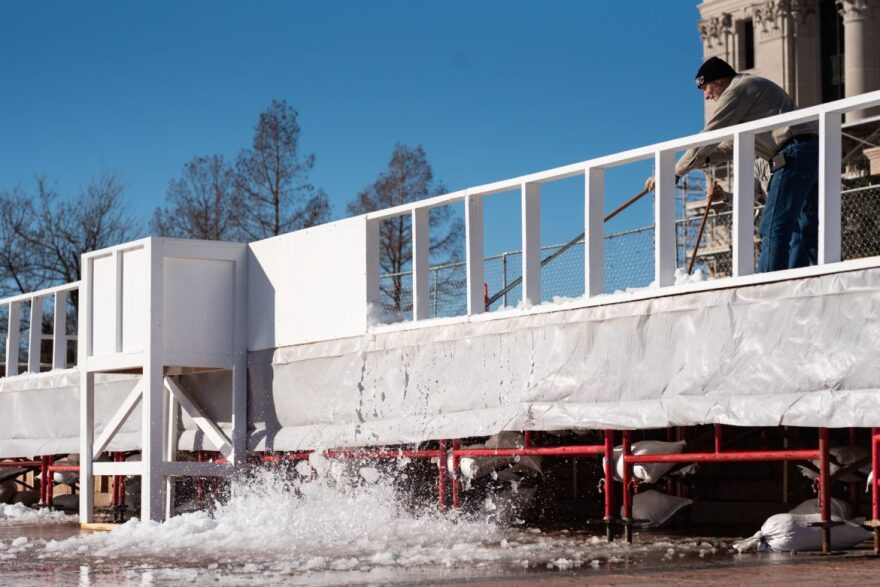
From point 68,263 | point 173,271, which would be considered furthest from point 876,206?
point 68,263

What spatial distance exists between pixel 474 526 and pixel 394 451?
3.40 feet

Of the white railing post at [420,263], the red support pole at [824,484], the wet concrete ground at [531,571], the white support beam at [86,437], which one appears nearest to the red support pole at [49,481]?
the white support beam at [86,437]

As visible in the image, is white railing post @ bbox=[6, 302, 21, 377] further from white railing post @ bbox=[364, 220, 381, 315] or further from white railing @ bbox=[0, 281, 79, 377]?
white railing post @ bbox=[364, 220, 381, 315]

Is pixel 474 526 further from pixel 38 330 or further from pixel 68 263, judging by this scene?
pixel 68 263

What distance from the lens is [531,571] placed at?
8.55 meters

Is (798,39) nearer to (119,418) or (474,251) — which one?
(119,418)

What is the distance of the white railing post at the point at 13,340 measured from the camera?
64.6 ft

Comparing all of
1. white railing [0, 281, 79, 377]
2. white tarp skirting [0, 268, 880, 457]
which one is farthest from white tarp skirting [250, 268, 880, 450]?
white railing [0, 281, 79, 377]

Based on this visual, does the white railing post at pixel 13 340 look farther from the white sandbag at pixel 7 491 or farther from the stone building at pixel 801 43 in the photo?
the stone building at pixel 801 43

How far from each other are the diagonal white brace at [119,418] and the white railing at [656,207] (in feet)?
9.51

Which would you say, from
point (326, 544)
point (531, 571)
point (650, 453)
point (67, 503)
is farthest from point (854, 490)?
point (67, 503)

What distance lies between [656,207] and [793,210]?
98 cm

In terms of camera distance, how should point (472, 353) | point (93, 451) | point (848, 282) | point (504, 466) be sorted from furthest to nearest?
point (93, 451)
point (504, 466)
point (472, 353)
point (848, 282)

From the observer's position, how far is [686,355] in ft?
32.6
